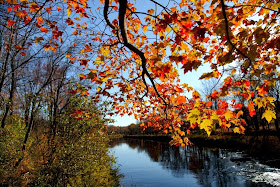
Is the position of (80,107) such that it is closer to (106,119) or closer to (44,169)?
(106,119)

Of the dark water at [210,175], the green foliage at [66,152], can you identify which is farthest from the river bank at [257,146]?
the green foliage at [66,152]

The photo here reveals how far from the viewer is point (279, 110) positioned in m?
18.4

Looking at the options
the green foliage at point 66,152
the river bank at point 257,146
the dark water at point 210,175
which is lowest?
the dark water at point 210,175

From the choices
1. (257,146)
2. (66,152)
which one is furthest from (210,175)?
(66,152)

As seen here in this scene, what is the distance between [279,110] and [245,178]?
11.9 m

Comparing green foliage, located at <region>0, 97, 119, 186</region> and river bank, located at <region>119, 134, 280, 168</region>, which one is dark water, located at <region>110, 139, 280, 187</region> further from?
green foliage, located at <region>0, 97, 119, 186</region>

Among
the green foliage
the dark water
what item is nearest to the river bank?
the dark water

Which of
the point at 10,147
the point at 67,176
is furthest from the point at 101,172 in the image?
the point at 10,147

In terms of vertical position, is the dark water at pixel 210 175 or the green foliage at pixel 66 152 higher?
the green foliage at pixel 66 152

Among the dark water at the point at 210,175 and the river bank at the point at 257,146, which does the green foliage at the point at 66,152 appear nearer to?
the dark water at the point at 210,175

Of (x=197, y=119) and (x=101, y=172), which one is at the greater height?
(x=197, y=119)

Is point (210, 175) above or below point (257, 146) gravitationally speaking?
below

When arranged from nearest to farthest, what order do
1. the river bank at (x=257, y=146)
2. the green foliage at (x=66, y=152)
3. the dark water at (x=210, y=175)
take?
the green foliage at (x=66, y=152), the dark water at (x=210, y=175), the river bank at (x=257, y=146)

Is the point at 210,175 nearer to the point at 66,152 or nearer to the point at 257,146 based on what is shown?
the point at 257,146
